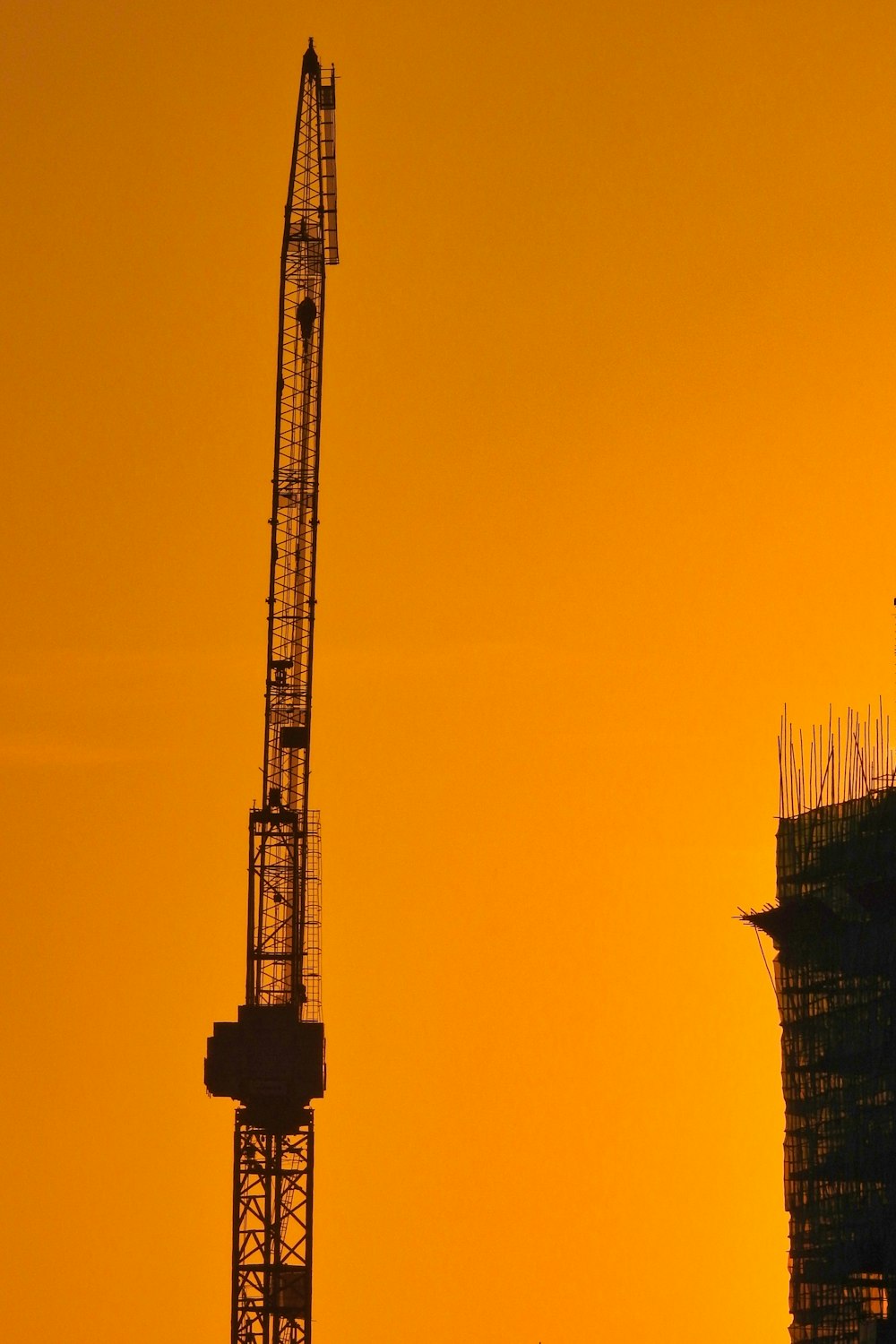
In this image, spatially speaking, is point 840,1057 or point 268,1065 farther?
point 268,1065

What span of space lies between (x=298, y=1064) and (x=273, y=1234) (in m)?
8.81

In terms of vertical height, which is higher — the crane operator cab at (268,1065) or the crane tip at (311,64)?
the crane tip at (311,64)

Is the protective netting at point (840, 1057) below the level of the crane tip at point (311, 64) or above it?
below

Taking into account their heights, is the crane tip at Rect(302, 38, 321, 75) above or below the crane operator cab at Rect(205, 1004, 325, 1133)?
A: above

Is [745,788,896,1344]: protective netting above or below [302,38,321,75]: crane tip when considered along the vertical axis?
below

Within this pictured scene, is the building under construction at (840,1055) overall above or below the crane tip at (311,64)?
below

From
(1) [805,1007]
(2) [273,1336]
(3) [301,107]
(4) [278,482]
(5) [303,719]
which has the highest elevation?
(3) [301,107]

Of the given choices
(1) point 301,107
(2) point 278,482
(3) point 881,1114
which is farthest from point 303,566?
(3) point 881,1114

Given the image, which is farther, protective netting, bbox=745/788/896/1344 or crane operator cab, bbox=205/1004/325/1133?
Result: crane operator cab, bbox=205/1004/325/1133

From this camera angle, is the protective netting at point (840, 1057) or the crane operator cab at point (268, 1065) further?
the crane operator cab at point (268, 1065)

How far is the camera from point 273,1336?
183250 millimetres

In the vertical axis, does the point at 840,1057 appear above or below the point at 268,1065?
below

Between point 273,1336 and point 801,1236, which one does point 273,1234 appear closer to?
point 273,1336

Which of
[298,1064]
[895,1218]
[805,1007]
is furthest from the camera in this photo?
[298,1064]
